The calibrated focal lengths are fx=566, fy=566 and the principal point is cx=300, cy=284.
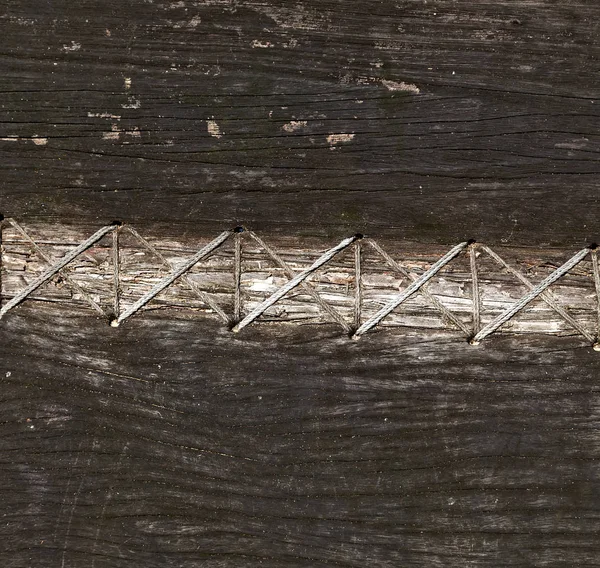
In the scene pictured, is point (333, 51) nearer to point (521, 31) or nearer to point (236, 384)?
point (521, 31)

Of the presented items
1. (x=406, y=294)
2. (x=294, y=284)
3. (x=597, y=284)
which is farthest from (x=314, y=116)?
(x=597, y=284)

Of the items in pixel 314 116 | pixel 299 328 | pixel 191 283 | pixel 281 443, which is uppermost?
pixel 314 116

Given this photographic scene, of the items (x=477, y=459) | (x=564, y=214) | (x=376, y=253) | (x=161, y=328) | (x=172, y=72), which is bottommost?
(x=477, y=459)

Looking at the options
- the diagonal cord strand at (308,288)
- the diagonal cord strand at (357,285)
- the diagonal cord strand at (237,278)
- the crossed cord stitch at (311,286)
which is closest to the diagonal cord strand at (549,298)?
the crossed cord stitch at (311,286)

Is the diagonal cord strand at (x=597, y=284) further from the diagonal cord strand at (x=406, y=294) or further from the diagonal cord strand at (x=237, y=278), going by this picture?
the diagonal cord strand at (x=237, y=278)

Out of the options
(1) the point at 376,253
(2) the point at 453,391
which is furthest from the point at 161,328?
(2) the point at 453,391

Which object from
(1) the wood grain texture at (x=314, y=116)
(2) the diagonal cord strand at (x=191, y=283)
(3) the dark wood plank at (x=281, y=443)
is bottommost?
(3) the dark wood plank at (x=281, y=443)

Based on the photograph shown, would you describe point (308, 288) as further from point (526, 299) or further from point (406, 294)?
point (526, 299)
